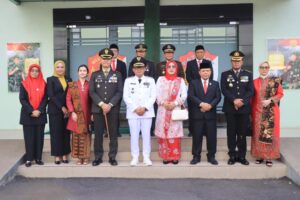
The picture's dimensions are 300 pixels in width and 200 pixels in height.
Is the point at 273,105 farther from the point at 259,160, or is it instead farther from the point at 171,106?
the point at 171,106

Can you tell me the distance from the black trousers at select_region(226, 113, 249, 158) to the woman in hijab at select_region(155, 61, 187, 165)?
804 millimetres

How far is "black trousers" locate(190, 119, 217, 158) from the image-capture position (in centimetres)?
654

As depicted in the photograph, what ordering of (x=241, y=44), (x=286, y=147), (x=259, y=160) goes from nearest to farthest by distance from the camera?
(x=259, y=160)
(x=286, y=147)
(x=241, y=44)

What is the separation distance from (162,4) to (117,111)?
11.1ft

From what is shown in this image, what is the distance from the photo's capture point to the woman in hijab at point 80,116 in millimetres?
6480

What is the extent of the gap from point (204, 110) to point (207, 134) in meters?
0.40

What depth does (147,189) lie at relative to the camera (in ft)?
19.5

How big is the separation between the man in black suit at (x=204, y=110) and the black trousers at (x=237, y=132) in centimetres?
25

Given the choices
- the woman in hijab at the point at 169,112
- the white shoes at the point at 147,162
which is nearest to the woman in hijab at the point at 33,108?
the white shoes at the point at 147,162

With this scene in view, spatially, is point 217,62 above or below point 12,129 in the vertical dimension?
above

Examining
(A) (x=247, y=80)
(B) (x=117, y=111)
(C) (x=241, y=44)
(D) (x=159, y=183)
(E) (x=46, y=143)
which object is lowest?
(D) (x=159, y=183)

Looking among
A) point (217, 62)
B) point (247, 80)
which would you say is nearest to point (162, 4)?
point (217, 62)

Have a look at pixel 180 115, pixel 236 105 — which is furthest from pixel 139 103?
pixel 236 105

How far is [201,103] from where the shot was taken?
6430mm
